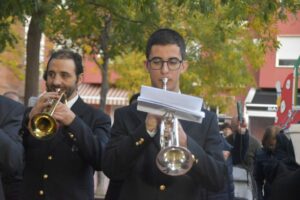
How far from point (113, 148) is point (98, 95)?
26739 mm

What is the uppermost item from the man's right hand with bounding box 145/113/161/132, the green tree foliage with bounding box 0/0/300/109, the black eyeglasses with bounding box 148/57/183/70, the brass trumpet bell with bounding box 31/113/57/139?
the green tree foliage with bounding box 0/0/300/109

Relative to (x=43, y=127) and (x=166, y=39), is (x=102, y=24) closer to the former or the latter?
(x=43, y=127)

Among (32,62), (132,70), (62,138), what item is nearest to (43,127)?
(62,138)

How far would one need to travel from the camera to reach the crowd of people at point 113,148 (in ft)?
11.8

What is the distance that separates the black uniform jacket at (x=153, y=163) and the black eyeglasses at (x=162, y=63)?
28 centimetres

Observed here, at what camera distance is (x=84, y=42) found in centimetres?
1479

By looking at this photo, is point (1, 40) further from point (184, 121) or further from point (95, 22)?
point (184, 121)

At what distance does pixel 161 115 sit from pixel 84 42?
11.5 m

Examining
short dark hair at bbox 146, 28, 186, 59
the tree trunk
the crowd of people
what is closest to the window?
the tree trunk

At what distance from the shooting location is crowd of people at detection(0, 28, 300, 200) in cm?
360

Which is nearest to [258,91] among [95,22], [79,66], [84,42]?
Result: [84,42]

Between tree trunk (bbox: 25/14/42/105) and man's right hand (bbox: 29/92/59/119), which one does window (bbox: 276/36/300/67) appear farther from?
man's right hand (bbox: 29/92/59/119)

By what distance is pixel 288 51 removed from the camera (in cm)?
2997

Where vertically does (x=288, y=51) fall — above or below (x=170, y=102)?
above
